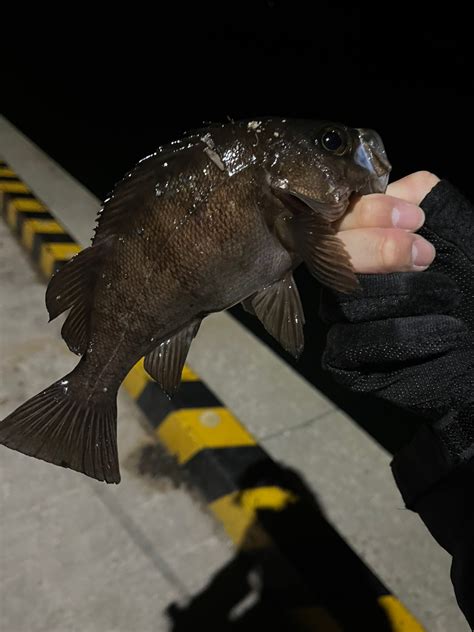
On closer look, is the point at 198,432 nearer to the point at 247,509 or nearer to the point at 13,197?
the point at 247,509

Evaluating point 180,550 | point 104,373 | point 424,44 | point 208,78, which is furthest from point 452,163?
point 104,373

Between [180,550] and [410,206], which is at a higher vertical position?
[410,206]

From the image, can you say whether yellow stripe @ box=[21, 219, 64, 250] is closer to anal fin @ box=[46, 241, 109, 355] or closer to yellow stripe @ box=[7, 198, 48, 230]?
yellow stripe @ box=[7, 198, 48, 230]

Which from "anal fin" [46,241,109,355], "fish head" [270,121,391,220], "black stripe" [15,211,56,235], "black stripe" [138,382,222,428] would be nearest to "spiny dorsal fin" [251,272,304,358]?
"fish head" [270,121,391,220]

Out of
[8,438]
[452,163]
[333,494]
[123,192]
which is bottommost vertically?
[452,163]

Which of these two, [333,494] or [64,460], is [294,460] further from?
[64,460]

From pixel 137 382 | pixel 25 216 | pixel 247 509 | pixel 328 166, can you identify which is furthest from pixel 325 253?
pixel 25 216

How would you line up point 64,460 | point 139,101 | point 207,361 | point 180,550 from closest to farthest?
point 64,460 < point 180,550 < point 207,361 < point 139,101
